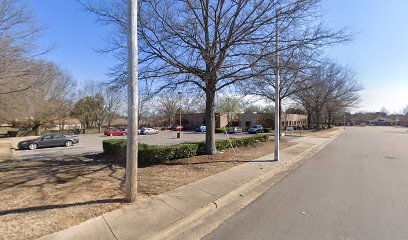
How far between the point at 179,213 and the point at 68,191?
3.17 metres

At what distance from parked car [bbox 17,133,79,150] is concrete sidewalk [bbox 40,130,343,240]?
19.3 m

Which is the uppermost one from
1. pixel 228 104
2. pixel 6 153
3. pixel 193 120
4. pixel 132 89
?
pixel 228 104

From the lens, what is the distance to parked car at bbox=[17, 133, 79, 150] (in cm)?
1909

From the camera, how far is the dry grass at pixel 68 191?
12.7 ft

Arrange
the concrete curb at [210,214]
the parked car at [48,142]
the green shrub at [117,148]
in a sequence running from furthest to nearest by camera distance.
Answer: the parked car at [48,142], the green shrub at [117,148], the concrete curb at [210,214]

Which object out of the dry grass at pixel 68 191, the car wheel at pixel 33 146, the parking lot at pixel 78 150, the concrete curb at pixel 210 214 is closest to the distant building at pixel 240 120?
the parking lot at pixel 78 150

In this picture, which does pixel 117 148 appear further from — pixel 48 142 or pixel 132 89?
pixel 48 142

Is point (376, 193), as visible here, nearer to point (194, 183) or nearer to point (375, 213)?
point (375, 213)

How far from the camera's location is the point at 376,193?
5984mm

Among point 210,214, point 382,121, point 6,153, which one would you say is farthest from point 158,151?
point 382,121

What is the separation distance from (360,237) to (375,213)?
4.47 ft

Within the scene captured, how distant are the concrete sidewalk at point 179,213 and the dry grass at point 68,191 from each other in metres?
0.37

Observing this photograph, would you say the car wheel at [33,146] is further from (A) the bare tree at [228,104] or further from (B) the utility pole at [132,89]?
(B) the utility pole at [132,89]

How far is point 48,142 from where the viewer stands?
66.1 feet
